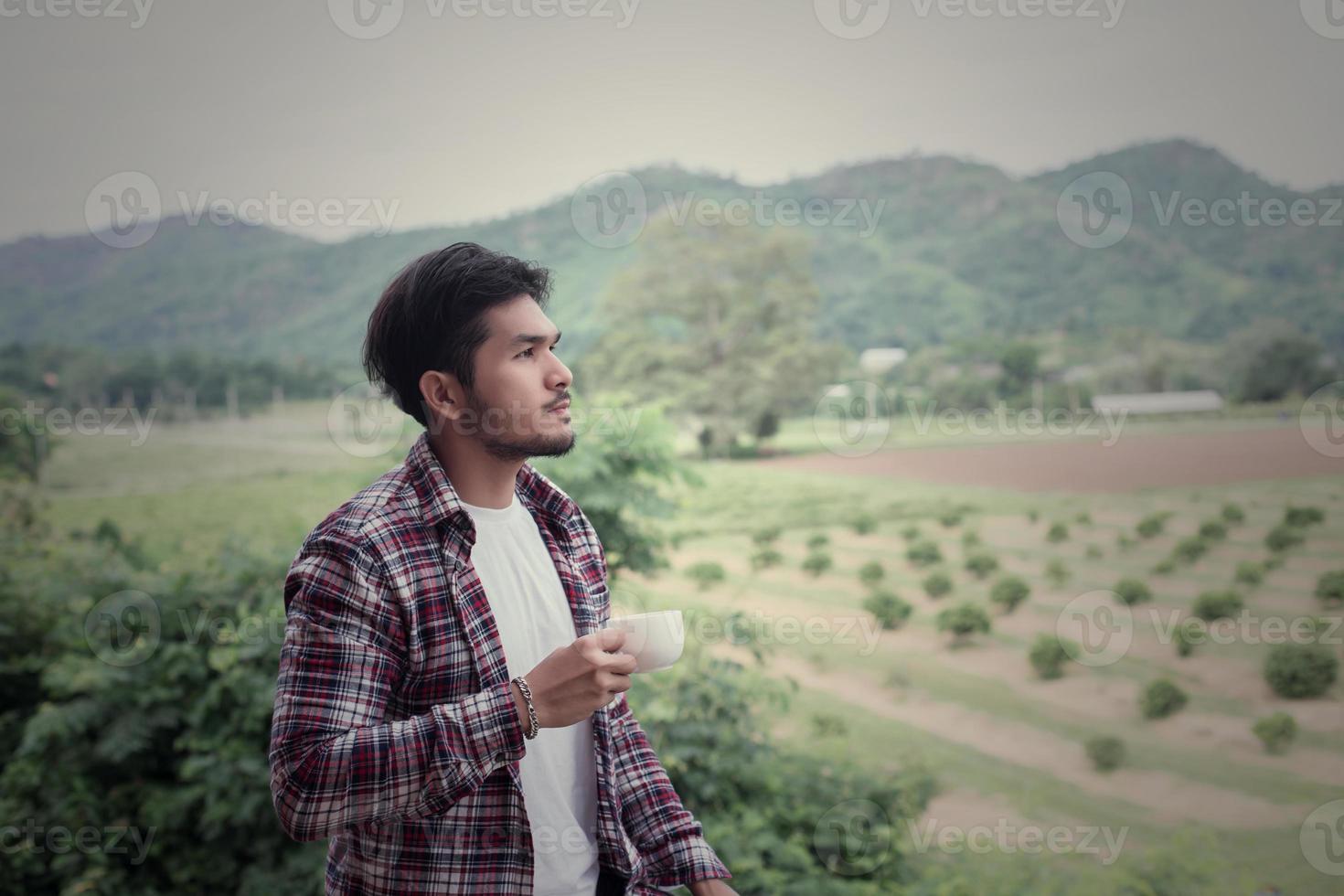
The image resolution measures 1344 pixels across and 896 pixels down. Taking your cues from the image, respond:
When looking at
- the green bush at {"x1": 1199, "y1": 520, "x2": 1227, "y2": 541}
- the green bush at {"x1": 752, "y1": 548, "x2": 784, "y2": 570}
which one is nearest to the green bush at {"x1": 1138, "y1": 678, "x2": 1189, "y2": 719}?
the green bush at {"x1": 1199, "y1": 520, "x2": 1227, "y2": 541}

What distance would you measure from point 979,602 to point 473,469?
2.36 meters

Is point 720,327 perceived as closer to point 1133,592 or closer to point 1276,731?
point 1133,592

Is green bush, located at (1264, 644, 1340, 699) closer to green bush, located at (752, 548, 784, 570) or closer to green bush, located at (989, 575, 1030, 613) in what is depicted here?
green bush, located at (989, 575, 1030, 613)

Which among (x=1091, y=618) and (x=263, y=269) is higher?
(x=263, y=269)

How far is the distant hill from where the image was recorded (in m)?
2.85

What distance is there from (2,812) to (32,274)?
2.34 metres

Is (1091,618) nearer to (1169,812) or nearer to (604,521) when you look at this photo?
(1169,812)

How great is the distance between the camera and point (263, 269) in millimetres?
4184

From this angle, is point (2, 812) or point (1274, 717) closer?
point (1274, 717)

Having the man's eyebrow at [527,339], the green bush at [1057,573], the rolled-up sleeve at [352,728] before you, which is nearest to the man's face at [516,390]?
the man's eyebrow at [527,339]

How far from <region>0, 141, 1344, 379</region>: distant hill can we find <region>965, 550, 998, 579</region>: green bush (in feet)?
2.77

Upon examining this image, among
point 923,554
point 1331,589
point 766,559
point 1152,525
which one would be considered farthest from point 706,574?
point 1331,589

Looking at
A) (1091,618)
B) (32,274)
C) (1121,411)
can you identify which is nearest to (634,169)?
(1121,411)

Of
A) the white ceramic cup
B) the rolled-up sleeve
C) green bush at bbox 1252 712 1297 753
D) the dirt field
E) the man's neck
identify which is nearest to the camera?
the rolled-up sleeve
